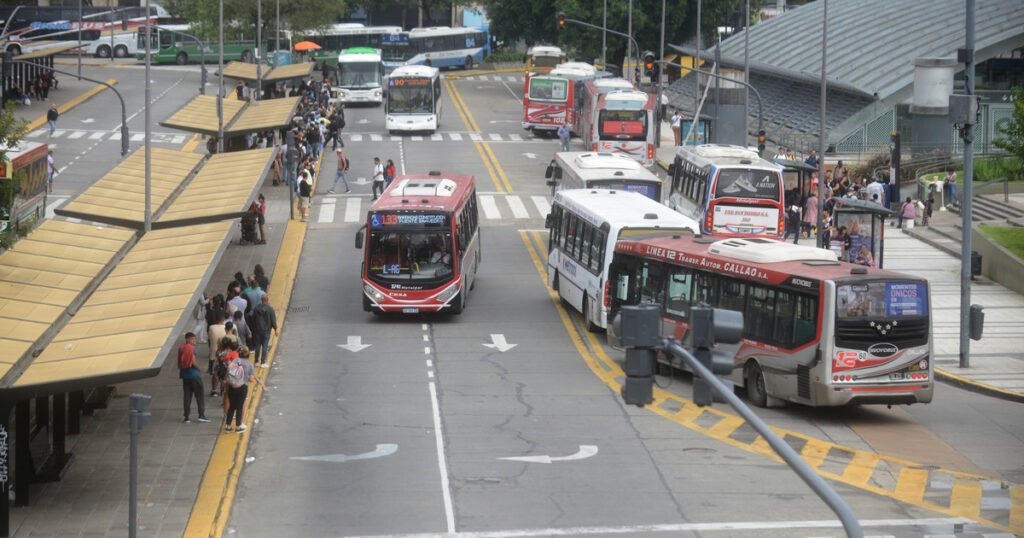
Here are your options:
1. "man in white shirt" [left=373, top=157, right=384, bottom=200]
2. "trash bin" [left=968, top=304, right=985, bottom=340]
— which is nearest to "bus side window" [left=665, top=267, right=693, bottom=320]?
"trash bin" [left=968, top=304, right=985, bottom=340]

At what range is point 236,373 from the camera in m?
23.4

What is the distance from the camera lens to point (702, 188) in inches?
1694

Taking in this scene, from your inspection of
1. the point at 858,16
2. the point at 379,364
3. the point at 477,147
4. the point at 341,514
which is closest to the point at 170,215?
the point at 379,364

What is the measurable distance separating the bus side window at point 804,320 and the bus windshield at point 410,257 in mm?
10400

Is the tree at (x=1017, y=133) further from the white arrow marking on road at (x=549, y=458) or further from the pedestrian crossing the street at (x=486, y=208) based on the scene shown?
the white arrow marking on road at (x=549, y=458)

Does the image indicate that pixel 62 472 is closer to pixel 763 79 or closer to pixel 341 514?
pixel 341 514

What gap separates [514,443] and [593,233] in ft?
34.8

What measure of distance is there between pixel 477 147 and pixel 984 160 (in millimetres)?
22769

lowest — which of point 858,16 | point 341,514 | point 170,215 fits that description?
point 341,514

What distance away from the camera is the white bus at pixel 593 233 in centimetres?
3192

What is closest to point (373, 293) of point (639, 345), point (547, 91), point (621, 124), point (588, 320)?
point (588, 320)

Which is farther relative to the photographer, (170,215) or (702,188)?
(702,188)

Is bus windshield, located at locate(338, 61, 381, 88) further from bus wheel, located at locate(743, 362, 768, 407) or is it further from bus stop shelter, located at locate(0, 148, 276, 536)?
bus wheel, located at locate(743, 362, 768, 407)

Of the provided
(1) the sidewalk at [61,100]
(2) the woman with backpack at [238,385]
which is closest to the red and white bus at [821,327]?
(2) the woman with backpack at [238,385]
